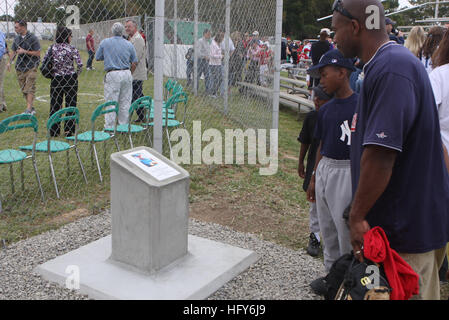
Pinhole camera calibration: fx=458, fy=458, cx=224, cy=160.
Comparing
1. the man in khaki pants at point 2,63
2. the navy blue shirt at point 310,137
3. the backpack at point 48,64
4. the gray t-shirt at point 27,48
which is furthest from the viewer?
the man in khaki pants at point 2,63

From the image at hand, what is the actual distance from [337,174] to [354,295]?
1.38m

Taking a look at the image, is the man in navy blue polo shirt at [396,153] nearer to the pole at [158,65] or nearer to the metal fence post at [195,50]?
the pole at [158,65]

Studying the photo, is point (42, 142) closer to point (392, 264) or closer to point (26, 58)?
point (26, 58)

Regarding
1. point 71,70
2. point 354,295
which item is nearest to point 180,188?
point 354,295

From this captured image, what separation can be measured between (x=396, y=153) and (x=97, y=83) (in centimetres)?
733

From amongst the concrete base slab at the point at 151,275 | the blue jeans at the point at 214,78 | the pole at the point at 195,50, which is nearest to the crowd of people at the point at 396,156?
the concrete base slab at the point at 151,275

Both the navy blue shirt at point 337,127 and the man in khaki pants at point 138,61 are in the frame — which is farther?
the man in khaki pants at point 138,61

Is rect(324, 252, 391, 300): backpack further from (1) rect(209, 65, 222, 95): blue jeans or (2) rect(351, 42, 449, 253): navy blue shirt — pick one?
(1) rect(209, 65, 222, 95): blue jeans

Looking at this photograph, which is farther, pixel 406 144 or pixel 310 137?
pixel 310 137

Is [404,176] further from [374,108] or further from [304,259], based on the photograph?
[304,259]

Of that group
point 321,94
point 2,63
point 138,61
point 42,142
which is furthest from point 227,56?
point 321,94

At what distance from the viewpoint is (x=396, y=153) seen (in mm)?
1981

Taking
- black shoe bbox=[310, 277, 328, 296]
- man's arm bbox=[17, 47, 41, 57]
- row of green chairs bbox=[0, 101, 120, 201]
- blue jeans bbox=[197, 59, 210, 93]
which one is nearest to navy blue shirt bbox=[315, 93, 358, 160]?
black shoe bbox=[310, 277, 328, 296]

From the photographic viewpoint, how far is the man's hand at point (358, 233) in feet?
6.86
